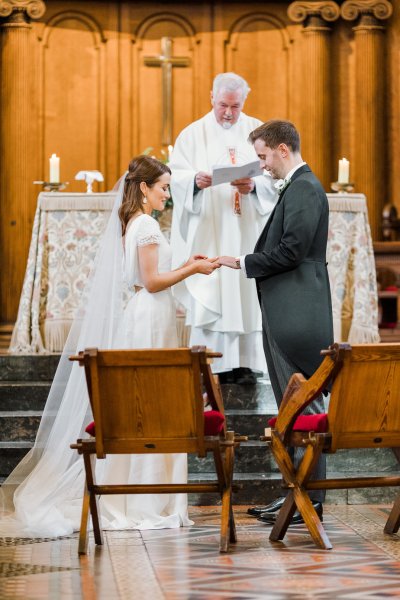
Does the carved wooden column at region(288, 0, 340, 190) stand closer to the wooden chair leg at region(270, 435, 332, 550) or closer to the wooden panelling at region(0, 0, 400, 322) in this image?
the wooden panelling at region(0, 0, 400, 322)

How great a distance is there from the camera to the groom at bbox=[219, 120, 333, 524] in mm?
5523

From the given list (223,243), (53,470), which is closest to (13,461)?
(53,470)

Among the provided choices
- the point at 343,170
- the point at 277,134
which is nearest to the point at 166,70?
the point at 343,170

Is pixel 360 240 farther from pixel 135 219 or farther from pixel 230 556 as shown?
pixel 230 556

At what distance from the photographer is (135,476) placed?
5.81 meters

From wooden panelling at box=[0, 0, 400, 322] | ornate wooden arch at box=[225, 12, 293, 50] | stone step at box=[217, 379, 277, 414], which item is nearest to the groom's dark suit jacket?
stone step at box=[217, 379, 277, 414]

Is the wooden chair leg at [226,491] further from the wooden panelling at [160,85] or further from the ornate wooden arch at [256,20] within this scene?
the ornate wooden arch at [256,20]

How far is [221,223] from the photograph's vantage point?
295 inches

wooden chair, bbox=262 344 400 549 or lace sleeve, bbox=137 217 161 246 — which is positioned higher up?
lace sleeve, bbox=137 217 161 246

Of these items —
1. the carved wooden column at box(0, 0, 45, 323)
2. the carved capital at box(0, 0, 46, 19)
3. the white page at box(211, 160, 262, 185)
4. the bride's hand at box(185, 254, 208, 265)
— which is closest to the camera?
the bride's hand at box(185, 254, 208, 265)

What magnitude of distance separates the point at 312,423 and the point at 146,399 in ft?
2.39

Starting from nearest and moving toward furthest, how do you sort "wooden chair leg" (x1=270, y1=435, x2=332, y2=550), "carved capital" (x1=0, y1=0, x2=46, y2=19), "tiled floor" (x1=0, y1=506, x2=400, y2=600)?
1. "tiled floor" (x1=0, y1=506, x2=400, y2=600)
2. "wooden chair leg" (x1=270, y1=435, x2=332, y2=550)
3. "carved capital" (x1=0, y1=0, x2=46, y2=19)

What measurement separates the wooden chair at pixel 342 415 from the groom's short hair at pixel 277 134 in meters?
1.19

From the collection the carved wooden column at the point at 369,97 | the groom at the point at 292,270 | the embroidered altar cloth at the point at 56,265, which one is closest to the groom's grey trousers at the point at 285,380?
the groom at the point at 292,270
